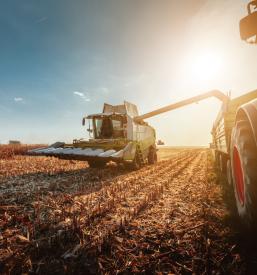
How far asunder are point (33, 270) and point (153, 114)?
12090 millimetres

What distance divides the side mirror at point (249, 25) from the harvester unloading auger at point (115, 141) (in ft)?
16.9

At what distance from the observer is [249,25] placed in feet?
10.4

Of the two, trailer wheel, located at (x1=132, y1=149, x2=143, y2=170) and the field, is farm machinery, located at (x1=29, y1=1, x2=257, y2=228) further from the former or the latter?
the field

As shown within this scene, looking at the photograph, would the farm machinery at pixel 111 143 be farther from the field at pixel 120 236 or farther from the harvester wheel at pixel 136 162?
the field at pixel 120 236

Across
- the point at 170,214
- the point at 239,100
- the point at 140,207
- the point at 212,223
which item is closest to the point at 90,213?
the point at 140,207

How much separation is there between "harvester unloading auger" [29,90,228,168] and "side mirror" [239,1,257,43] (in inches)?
203

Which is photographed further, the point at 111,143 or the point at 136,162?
the point at 136,162

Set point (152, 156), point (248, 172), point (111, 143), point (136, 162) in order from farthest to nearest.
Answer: point (152, 156) < point (136, 162) < point (111, 143) < point (248, 172)

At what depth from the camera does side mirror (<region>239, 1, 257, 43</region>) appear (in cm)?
312

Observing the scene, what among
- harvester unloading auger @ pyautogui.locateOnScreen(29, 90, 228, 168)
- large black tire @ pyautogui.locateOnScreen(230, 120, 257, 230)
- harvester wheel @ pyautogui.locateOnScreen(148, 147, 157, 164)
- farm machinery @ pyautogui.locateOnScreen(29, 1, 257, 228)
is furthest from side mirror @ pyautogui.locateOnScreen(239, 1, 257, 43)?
harvester wheel @ pyautogui.locateOnScreen(148, 147, 157, 164)

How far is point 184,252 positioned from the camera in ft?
9.11

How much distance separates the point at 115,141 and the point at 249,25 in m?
7.52

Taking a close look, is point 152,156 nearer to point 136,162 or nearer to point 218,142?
point 136,162

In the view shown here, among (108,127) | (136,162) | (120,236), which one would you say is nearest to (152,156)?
(136,162)
